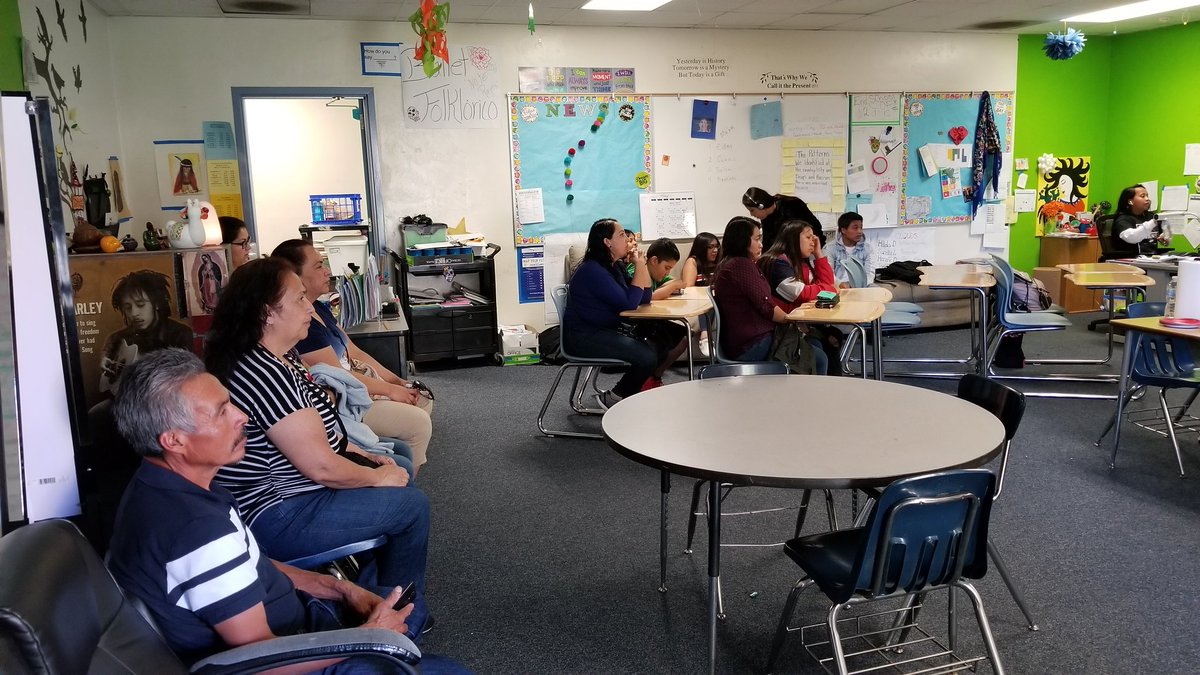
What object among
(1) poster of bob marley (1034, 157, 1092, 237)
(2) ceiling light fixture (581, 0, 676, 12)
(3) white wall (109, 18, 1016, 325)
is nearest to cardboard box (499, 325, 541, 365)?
(3) white wall (109, 18, 1016, 325)

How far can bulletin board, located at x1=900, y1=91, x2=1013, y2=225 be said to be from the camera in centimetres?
802

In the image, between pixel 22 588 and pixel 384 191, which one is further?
pixel 384 191

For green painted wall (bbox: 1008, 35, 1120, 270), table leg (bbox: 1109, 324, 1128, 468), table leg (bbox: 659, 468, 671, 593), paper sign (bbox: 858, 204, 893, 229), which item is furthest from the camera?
green painted wall (bbox: 1008, 35, 1120, 270)

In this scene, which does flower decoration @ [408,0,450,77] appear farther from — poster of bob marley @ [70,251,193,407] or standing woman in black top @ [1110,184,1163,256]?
standing woman in black top @ [1110,184,1163,256]

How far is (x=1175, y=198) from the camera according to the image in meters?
8.20

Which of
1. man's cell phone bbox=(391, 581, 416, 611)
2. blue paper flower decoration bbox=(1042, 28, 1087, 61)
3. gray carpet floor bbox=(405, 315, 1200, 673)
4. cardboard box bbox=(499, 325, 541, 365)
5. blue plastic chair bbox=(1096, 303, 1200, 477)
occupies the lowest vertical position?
gray carpet floor bbox=(405, 315, 1200, 673)

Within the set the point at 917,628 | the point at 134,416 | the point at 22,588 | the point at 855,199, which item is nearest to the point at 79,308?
the point at 134,416

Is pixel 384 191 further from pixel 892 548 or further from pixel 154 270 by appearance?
pixel 892 548

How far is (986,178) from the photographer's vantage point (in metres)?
8.33

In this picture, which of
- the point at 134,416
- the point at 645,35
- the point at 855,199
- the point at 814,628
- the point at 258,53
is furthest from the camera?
the point at 855,199

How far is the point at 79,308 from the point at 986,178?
7899 millimetres

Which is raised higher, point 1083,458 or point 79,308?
point 79,308

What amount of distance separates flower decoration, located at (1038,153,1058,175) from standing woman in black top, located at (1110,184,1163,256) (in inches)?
38.5

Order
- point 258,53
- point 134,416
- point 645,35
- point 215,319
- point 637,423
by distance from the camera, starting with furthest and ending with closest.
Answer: point 645,35
point 258,53
point 637,423
point 215,319
point 134,416
